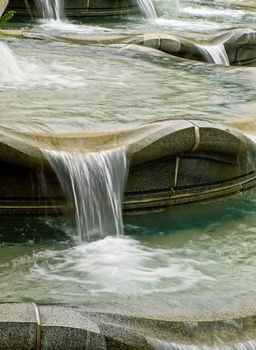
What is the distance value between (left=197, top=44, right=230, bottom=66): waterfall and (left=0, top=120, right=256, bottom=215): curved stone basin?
169 inches

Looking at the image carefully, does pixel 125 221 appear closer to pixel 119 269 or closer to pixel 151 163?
pixel 151 163

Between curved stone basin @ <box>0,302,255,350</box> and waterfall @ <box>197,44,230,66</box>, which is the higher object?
curved stone basin @ <box>0,302,255,350</box>

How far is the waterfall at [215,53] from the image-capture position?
10984mm

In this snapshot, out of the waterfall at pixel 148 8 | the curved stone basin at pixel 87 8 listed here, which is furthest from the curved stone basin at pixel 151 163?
the waterfall at pixel 148 8

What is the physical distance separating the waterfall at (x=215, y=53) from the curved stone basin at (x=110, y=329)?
6945 millimetres

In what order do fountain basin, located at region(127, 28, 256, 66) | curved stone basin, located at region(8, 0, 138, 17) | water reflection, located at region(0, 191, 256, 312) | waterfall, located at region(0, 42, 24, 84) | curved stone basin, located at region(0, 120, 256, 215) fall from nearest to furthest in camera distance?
water reflection, located at region(0, 191, 256, 312) → curved stone basin, located at region(0, 120, 256, 215) → waterfall, located at region(0, 42, 24, 84) → fountain basin, located at region(127, 28, 256, 66) → curved stone basin, located at region(8, 0, 138, 17)

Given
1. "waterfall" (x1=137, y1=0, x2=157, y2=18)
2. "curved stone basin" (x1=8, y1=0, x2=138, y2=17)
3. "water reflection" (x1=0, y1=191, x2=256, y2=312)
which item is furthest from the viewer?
"waterfall" (x1=137, y1=0, x2=157, y2=18)

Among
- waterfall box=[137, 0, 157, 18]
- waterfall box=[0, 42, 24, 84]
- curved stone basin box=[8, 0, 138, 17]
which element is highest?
waterfall box=[0, 42, 24, 84]

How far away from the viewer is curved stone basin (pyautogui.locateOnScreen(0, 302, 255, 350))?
3922 mm

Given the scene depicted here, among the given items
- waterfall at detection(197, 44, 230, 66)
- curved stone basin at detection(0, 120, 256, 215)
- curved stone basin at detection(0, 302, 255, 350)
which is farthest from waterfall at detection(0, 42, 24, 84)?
curved stone basin at detection(0, 302, 255, 350)

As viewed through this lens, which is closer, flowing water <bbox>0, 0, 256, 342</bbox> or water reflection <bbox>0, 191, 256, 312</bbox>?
water reflection <bbox>0, 191, 256, 312</bbox>

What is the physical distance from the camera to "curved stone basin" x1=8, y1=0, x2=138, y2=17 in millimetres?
13812

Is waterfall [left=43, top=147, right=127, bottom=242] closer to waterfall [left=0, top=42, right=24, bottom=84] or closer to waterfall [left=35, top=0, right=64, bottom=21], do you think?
waterfall [left=0, top=42, right=24, bottom=84]

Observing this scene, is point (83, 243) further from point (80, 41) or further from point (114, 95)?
point (80, 41)
